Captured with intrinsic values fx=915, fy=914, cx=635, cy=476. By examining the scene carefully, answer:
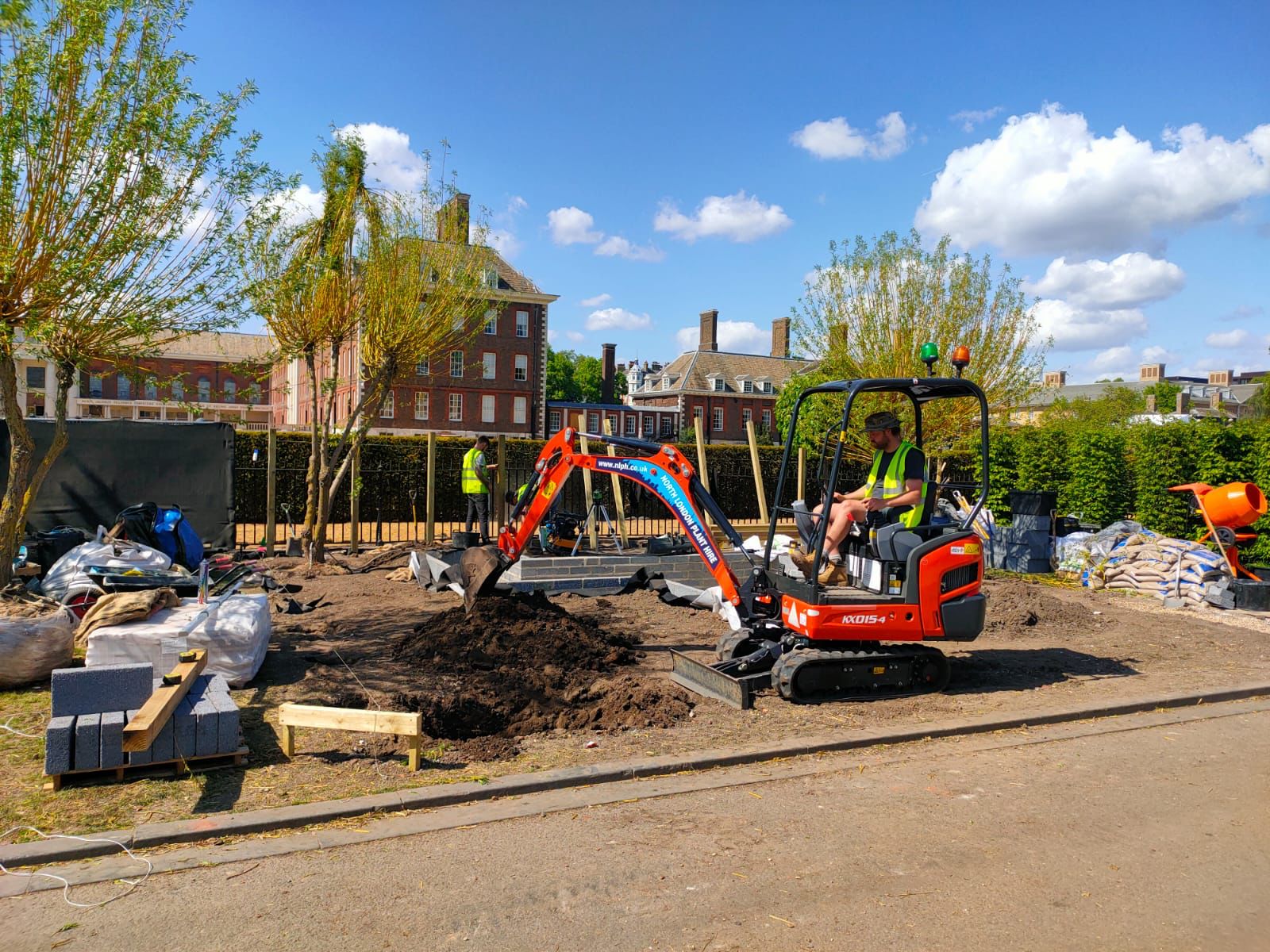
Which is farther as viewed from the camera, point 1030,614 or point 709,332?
point 709,332

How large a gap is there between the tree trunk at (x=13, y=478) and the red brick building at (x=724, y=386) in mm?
62011

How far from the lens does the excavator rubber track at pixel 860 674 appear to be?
7379 mm

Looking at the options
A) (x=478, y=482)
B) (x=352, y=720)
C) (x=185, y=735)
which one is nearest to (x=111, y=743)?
(x=185, y=735)

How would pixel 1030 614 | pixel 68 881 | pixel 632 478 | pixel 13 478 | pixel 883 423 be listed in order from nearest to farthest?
pixel 68 881, pixel 883 423, pixel 13 478, pixel 632 478, pixel 1030 614

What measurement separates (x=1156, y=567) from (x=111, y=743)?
1362cm

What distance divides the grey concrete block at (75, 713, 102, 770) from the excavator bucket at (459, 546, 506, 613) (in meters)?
4.22

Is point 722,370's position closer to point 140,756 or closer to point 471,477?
point 471,477

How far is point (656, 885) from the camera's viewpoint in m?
4.34

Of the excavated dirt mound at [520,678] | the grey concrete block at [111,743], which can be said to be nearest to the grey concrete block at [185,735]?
the grey concrete block at [111,743]

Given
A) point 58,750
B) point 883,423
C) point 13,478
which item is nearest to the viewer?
point 58,750

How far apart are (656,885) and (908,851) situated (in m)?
1.39

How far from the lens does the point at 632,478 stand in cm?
902

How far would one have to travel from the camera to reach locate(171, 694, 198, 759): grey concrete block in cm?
546

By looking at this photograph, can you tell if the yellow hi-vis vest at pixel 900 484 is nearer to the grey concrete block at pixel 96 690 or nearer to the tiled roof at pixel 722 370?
the grey concrete block at pixel 96 690
